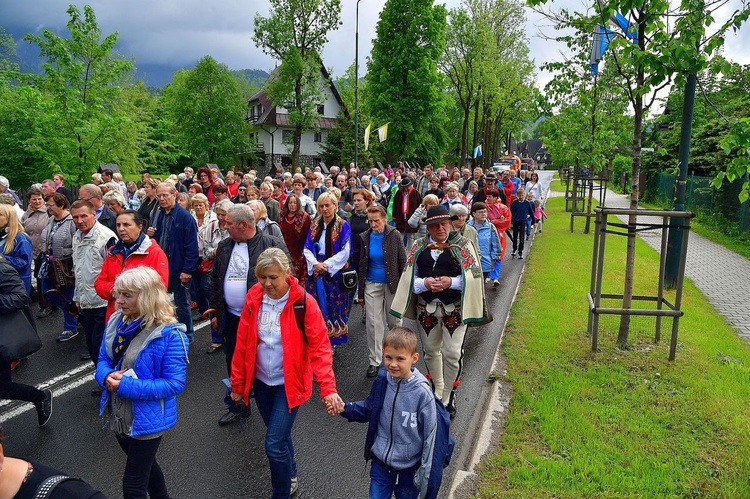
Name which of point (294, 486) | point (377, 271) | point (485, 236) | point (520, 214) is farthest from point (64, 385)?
point (520, 214)

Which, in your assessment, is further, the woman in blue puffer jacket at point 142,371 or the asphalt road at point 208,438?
the asphalt road at point 208,438

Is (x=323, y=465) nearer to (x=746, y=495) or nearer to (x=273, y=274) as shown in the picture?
(x=273, y=274)

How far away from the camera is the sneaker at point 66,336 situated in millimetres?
7246

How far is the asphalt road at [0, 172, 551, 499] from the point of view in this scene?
4102 millimetres

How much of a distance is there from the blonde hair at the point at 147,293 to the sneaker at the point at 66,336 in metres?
4.98

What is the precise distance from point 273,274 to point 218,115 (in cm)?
4690

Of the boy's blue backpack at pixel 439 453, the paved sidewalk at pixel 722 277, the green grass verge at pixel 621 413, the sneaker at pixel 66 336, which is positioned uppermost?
the boy's blue backpack at pixel 439 453

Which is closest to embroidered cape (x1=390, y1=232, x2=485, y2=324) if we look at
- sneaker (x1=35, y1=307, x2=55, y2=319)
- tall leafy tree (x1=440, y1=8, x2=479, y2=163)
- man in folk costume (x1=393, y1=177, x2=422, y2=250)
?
man in folk costume (x1=393, y1=177, x2=422, y2=250)

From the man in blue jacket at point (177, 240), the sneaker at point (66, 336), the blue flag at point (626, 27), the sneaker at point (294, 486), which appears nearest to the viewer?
the sneaker at point (294, 486)

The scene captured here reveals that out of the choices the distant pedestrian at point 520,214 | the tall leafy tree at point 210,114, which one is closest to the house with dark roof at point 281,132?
the tall leafy tree at point 210,114

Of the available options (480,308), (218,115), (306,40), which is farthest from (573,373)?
(218,115)

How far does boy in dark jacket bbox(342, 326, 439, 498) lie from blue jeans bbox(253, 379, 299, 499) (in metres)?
0.57

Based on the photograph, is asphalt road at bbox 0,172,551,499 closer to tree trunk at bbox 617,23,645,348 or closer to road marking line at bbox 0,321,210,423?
road marking line at bbox 0,321,210,423

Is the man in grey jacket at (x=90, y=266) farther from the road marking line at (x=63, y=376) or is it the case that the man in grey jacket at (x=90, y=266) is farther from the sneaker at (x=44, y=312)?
the sneaker at (x=44, y=312)
